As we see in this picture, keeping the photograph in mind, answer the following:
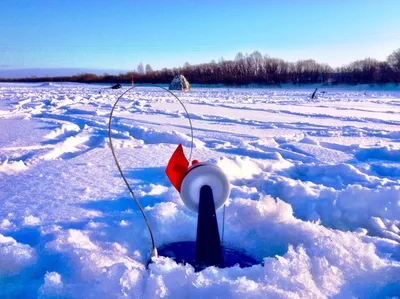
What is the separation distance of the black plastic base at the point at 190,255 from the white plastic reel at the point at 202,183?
259 mm

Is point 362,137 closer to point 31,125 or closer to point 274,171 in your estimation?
point 274,171

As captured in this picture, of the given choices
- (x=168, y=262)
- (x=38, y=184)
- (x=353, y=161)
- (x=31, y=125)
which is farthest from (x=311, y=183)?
(x=31, y=125)

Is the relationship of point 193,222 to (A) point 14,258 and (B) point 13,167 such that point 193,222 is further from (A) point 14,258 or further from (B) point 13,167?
(B) point 13,167

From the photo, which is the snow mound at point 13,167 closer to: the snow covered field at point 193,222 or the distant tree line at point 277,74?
the snow covered field at point 193,222

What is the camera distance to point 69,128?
19.3 feet

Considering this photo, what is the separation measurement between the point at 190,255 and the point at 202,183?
1.30 feet

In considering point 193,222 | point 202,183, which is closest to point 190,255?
point 193,222

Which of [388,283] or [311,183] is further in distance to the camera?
[311,183]

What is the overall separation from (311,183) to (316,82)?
36.6 metres

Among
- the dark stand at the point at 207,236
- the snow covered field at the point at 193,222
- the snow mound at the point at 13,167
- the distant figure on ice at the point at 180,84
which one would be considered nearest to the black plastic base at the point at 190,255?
the snow covered field at the point at 193,222

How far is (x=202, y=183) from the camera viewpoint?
158 cm

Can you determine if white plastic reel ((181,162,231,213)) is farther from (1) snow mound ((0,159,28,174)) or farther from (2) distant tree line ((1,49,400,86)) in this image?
(2) distant tree line ((1,49,400,86))

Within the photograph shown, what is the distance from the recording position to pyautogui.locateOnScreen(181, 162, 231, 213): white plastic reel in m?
1.56

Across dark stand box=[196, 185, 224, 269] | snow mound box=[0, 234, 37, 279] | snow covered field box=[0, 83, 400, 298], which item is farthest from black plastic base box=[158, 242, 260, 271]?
snow mound box=[0, 234, 37, 279]
